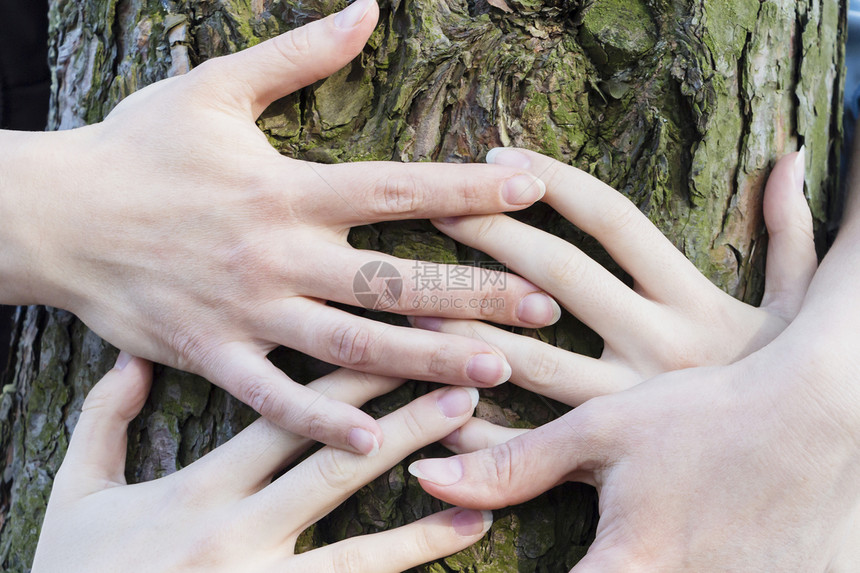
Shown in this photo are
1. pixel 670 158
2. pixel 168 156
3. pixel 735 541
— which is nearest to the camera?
pixel 735 541

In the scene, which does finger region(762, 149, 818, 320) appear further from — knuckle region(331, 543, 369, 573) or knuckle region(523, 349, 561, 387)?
knuckle region(331, 543, 369, 573)

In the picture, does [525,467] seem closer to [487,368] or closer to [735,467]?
[487,368]

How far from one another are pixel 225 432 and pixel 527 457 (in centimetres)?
68

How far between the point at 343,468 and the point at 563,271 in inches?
23.0

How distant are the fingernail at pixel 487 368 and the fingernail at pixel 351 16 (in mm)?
731

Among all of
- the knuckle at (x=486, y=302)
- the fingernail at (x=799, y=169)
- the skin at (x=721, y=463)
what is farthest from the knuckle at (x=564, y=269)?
the fingernail at (x=799, y=169)

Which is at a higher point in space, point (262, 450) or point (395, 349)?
point (395, 349)

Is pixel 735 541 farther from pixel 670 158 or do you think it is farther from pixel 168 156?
pixel 168 156

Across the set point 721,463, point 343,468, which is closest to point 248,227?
point 343,468

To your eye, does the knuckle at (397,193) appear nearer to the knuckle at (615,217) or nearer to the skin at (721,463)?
the knuckle at (615,217)

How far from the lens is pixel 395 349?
1.14 m

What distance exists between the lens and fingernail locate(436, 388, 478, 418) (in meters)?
1.18

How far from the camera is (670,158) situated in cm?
129

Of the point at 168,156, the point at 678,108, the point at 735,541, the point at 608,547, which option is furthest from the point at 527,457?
the point at 168,156
